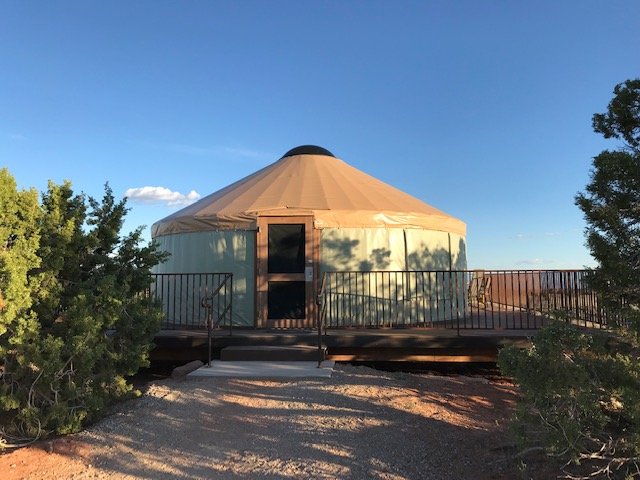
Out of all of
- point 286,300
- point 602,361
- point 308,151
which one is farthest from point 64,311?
point 308,151

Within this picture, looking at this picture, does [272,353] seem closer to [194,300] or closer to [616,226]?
[194,300]


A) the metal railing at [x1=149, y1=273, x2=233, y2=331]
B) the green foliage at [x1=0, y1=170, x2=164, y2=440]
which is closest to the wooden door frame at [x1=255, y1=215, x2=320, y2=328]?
the metal railing at [x1=149, y1=273, x2=233, y2=331]

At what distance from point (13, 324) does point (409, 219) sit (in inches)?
247

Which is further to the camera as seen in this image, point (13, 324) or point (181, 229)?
point (181, 229)

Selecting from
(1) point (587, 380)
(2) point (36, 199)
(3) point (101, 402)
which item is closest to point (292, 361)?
(3) point (101, 402)

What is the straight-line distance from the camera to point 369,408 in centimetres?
483

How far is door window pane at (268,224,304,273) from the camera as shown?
8.67 meters

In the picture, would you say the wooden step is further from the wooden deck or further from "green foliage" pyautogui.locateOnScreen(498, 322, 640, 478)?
"green foliage" pyautogui.locateOnScreen(498, 322, 640, 478)

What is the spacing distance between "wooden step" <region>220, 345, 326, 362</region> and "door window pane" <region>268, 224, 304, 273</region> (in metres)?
2.00

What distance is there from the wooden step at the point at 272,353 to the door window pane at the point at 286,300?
1.63 meters

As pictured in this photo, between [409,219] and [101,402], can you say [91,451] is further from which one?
[409,219]

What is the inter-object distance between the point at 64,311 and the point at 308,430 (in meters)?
2.55

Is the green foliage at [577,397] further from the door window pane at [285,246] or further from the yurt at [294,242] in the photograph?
the door window pane at [285,246]

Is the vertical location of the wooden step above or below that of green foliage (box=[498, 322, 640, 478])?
below
